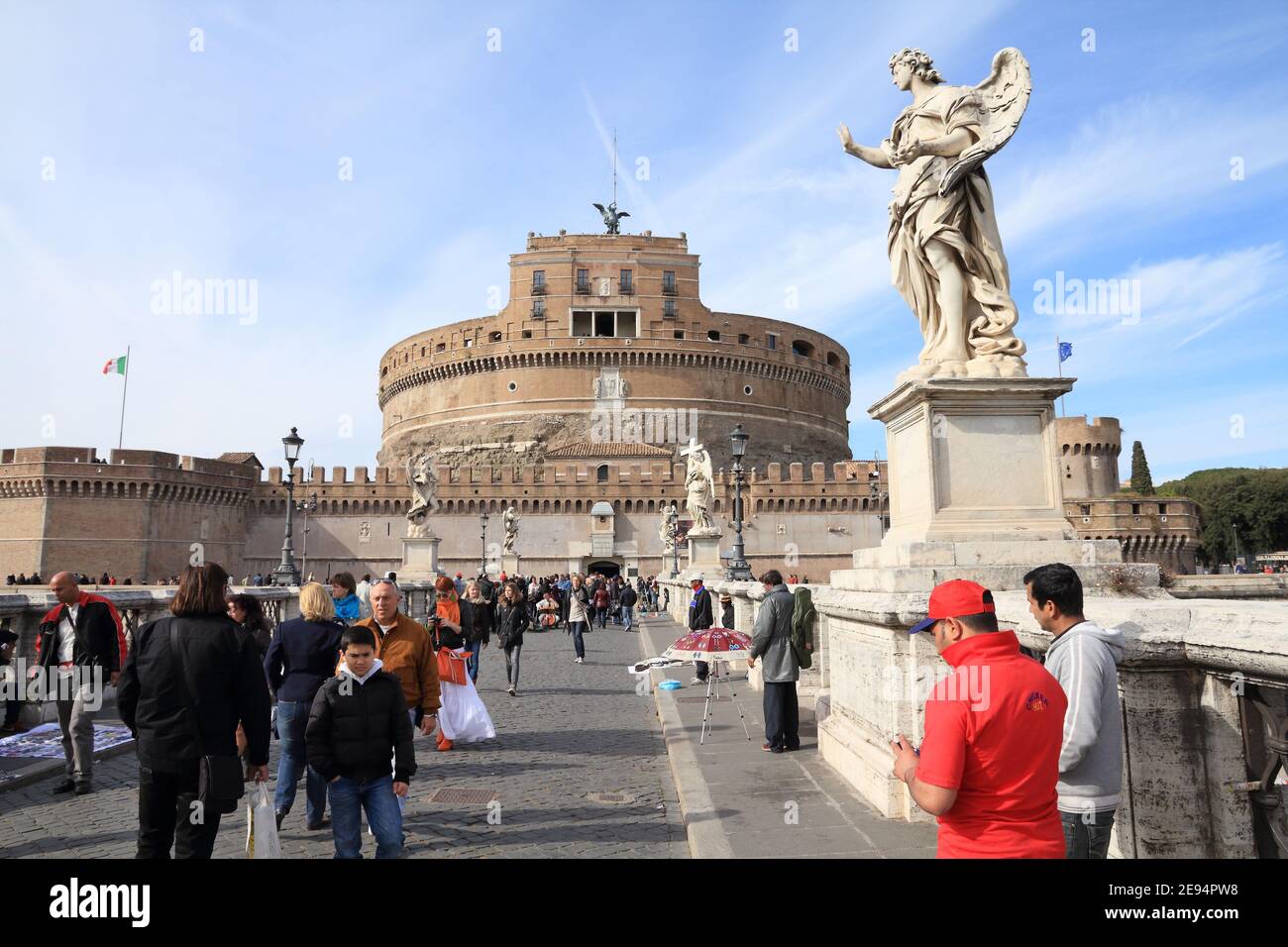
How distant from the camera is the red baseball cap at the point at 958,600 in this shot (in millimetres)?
2312

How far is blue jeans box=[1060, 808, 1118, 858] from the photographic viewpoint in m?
2.40

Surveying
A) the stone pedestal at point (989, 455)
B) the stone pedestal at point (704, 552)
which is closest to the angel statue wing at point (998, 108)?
the stone pedestal at point (989, 455)

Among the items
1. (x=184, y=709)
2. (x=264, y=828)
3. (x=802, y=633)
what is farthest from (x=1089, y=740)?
(x=802, y=633)

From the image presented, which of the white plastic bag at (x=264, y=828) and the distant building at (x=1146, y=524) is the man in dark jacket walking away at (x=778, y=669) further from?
the distant building at (x=1146, y=524)

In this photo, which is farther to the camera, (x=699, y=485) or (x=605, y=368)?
(x=605, y=368)

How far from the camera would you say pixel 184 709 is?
3.52m

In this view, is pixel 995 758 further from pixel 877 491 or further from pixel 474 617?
pixel 877 491

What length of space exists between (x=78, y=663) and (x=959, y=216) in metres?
6.11

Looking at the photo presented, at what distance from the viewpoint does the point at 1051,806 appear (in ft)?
7.25

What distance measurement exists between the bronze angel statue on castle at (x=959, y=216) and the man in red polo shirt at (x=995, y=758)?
2.43 meters

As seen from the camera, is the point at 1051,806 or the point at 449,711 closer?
the point at 1051,806
